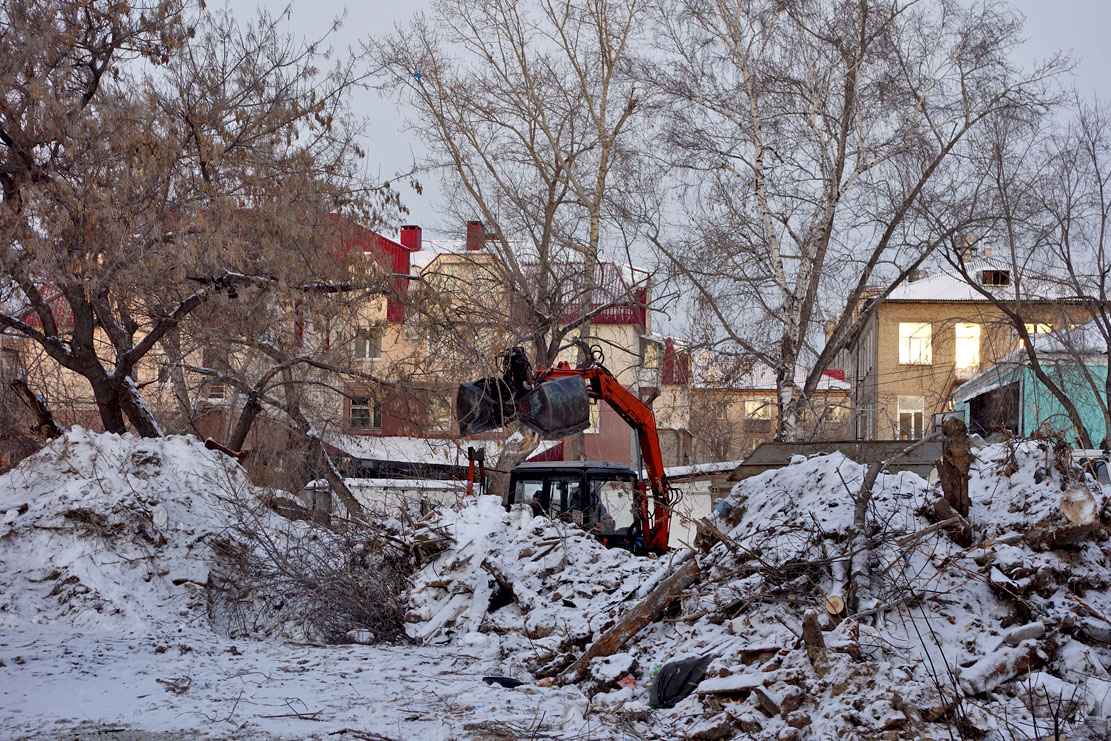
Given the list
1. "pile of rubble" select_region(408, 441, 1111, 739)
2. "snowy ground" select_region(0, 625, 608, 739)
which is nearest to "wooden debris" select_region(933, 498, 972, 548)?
"pile of rubble" select_region(408, 441, 1111, 739)

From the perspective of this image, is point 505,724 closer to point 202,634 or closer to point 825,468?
point 825,468

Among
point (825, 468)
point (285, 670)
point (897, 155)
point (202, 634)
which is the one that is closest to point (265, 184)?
point (202, 634)

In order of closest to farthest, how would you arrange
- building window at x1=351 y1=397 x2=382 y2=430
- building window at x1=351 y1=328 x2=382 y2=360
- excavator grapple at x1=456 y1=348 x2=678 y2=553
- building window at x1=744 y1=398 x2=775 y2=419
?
excavator grapple at x1=456 y1=348 x2=678 y2=553
building window at x1=351 y1=328 x2=382 y2=360
building window at x1=351 y1=397 x2=382 y2=430
building window at x1=744 y1=398 x2=775 y2=419

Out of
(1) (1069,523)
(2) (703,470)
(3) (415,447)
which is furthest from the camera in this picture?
(3) (415,447)

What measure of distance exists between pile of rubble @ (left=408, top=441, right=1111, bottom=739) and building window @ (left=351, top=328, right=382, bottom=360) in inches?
259

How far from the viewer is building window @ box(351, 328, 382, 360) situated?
14.8 m

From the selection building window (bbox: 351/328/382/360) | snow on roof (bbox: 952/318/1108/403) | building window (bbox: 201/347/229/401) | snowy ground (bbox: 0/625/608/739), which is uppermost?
snow on roof (bbox: 952/318/1108/403)

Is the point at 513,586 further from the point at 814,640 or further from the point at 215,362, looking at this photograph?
the point at 215,362

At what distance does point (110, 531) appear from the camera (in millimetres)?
10297

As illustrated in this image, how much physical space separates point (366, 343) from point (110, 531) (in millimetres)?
7385

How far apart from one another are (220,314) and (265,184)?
258 cm

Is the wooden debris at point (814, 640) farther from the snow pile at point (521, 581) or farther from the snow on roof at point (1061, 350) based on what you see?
the snow on roof at point (1061, 350)

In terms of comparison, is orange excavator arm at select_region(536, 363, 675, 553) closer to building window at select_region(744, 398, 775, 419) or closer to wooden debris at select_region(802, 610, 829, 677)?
wooden debris at select_region(802, 610, 829, 677)

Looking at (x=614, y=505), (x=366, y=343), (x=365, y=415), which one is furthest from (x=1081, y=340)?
(x=365, y=415)
